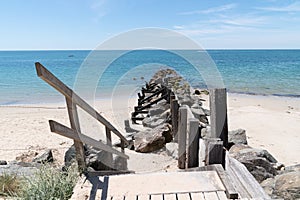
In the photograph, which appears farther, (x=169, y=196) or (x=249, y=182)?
(x=169, y=196)

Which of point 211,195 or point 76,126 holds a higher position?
point 76,126

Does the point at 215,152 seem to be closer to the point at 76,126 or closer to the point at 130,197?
the point at 130,197

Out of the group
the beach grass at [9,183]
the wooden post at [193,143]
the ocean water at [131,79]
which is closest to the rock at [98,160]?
the beach grass at [9,183]

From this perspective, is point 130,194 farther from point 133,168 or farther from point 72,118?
point 133,168

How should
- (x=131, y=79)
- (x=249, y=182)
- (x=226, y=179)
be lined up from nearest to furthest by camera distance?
(x=249, y=182), (x=226, y=179), (x=131, y=79)

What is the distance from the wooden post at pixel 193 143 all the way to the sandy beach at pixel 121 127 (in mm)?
2052

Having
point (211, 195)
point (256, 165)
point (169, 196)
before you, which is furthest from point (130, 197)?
point (256, 165)

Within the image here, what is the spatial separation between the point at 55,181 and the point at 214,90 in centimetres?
218

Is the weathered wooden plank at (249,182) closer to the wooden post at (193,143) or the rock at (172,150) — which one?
the wooden post at (193,143)

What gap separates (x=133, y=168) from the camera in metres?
6.67

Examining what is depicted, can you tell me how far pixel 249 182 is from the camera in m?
2.44

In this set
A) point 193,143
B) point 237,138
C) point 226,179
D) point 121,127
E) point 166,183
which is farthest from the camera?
point 121,127

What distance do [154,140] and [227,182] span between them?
14.7 ft

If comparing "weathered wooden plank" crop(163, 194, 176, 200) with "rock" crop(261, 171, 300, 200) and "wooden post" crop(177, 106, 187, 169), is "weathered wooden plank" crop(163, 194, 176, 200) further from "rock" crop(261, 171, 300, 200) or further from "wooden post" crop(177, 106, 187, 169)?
"rock" crop(261, 171, 300, 200)
